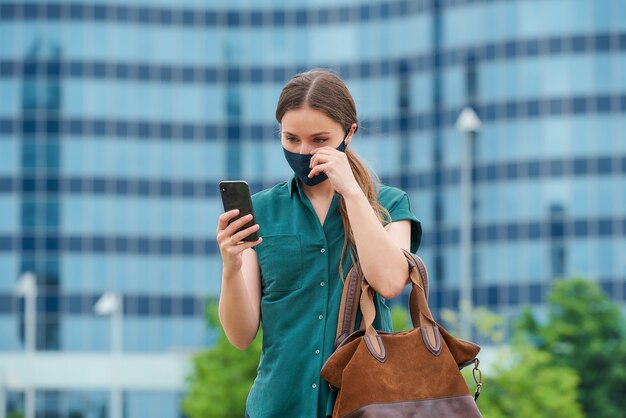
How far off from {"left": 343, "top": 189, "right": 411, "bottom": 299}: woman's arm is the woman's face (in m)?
0.22

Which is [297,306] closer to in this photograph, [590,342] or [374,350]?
[374,350]

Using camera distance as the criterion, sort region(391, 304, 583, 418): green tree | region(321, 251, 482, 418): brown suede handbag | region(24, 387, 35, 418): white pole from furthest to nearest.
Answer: region(24, 387, 35, 418): white pole
region(391, 304, 583, 418): green tree
region(321, 251, 482, 418): brown suede handbag

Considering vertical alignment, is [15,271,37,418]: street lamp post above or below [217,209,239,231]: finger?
below

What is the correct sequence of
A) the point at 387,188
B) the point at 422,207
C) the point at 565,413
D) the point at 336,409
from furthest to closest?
the point at 422,207 < the point at 565,413 < the point at 387,188 < the point at 336,409

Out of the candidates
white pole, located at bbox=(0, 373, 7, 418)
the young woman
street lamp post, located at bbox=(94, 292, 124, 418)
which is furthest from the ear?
street lamp post, located at bbox=(94, 292, 124, 418)

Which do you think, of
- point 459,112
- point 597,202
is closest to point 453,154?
point 459,112

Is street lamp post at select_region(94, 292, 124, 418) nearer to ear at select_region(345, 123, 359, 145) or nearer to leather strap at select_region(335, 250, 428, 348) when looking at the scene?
ear at select_region(345, 123, 359, 145)

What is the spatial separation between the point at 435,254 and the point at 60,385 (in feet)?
66.3

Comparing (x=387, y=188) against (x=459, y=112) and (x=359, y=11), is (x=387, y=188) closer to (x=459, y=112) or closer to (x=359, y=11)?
(x=459, y=112)

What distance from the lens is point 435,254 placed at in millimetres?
77688

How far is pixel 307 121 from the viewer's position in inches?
203

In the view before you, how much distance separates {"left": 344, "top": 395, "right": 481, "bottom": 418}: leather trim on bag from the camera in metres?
4.95

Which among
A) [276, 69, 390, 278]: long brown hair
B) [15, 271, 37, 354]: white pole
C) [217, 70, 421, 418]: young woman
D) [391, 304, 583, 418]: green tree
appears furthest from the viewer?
[15, 271, 37, 354]: white pole

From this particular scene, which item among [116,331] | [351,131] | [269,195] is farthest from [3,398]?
[351,131]
